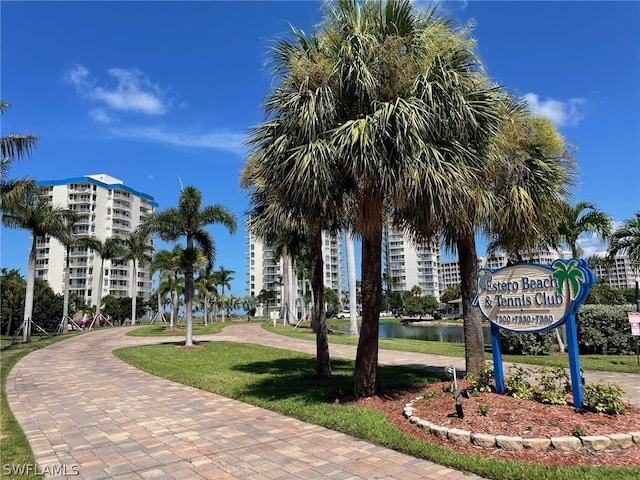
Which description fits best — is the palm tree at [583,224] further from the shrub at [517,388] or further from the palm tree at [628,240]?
the shrub at [517,388]

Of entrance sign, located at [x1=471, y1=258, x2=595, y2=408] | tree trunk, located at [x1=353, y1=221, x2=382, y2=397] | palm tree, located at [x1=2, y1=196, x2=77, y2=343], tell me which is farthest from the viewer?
palm tree, located at [x1=2, y1=196, x2=77, y2=343]

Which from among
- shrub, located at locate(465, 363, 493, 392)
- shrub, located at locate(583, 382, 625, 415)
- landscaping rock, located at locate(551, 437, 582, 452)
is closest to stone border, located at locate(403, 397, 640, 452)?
landscaping rock, located at locate(551, 437, 582, 452)

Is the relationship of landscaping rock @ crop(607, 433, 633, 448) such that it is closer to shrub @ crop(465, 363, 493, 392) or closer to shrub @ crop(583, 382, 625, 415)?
shrub @ crop(583, 382, 625, 415)

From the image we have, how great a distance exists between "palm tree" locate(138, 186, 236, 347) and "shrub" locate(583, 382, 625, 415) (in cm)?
1710

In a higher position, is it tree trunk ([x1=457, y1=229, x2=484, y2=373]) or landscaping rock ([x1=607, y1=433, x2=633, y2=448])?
tree trunk ([x1=457, y1=229, x2=484, y2=373])

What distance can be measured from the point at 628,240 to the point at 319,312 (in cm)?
1559

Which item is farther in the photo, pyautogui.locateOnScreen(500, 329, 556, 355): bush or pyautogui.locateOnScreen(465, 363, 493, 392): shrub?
pyautogui.locateOnScreen(500, 329, 556, 355): bush

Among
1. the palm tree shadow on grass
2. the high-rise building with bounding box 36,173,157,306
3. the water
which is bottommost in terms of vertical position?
the water

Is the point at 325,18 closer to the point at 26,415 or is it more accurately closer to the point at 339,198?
the point at 339,198

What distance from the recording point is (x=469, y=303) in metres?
9.77

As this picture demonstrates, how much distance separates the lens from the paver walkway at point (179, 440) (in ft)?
16.8

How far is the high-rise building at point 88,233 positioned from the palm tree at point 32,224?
62.7 metres

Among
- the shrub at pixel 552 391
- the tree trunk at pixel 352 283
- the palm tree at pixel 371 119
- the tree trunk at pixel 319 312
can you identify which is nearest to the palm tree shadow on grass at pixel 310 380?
the tree trunk at pixel 319 312

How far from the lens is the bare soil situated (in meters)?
5.17
